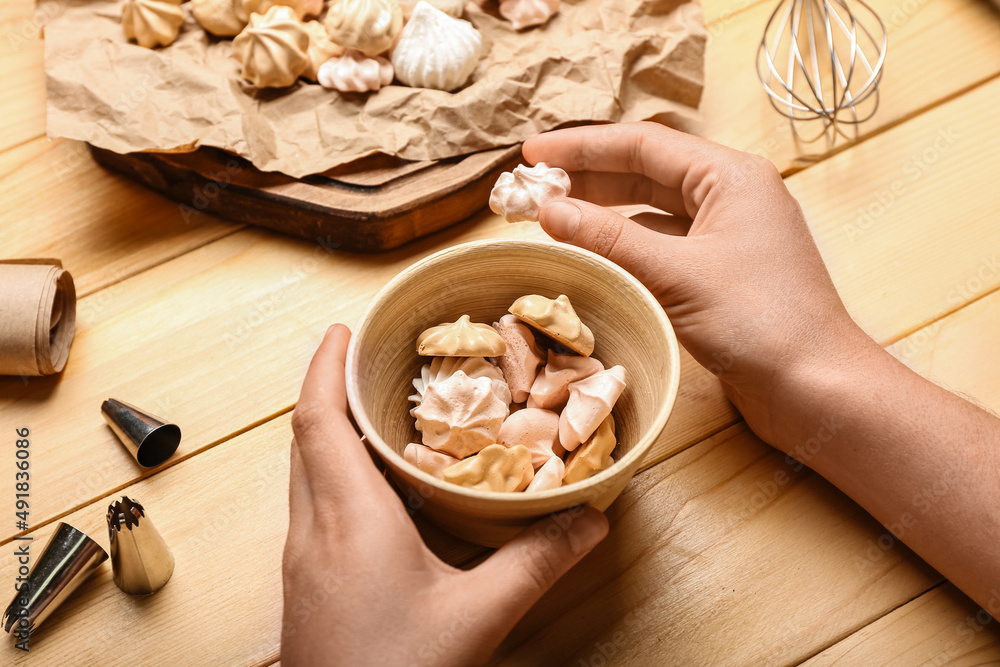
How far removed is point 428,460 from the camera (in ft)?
1.91

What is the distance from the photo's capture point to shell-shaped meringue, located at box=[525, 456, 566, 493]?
562mm

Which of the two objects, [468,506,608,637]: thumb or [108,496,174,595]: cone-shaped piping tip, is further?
[108,496,174,595]: cone-shaped piping tip

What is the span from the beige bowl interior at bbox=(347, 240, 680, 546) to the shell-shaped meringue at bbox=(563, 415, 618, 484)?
0.02 meters

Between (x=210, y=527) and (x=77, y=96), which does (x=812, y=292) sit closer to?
(x=210, y=527)

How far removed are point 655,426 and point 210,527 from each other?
1.44 ft

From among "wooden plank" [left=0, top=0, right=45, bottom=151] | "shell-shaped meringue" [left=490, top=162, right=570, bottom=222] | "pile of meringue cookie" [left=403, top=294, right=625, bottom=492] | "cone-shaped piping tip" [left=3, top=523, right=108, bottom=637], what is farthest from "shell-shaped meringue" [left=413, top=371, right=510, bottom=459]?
"wooden plank" [left=0, top=0, right=45, bottom=151]

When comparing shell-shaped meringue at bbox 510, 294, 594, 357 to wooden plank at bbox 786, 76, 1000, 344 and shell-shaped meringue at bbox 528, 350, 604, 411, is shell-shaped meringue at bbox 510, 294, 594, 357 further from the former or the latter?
wooden plank at bbox 786, 76, 1000, 344

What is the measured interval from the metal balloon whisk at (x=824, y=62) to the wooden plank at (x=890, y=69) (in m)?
0.02

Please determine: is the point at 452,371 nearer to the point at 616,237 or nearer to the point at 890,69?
the point at 616,237

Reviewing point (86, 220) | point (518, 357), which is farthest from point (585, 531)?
point (86, 220)

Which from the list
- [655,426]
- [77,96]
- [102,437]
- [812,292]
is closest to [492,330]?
[655,426]

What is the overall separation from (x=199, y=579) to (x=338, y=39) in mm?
598

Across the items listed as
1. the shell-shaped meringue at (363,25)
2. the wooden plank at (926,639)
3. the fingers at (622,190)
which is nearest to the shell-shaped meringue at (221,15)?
the shell-shaped meringue at (363,25)

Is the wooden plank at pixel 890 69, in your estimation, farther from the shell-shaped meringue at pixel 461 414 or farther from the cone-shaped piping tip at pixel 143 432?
the cone-shaped piping tip at pixel 143 432
